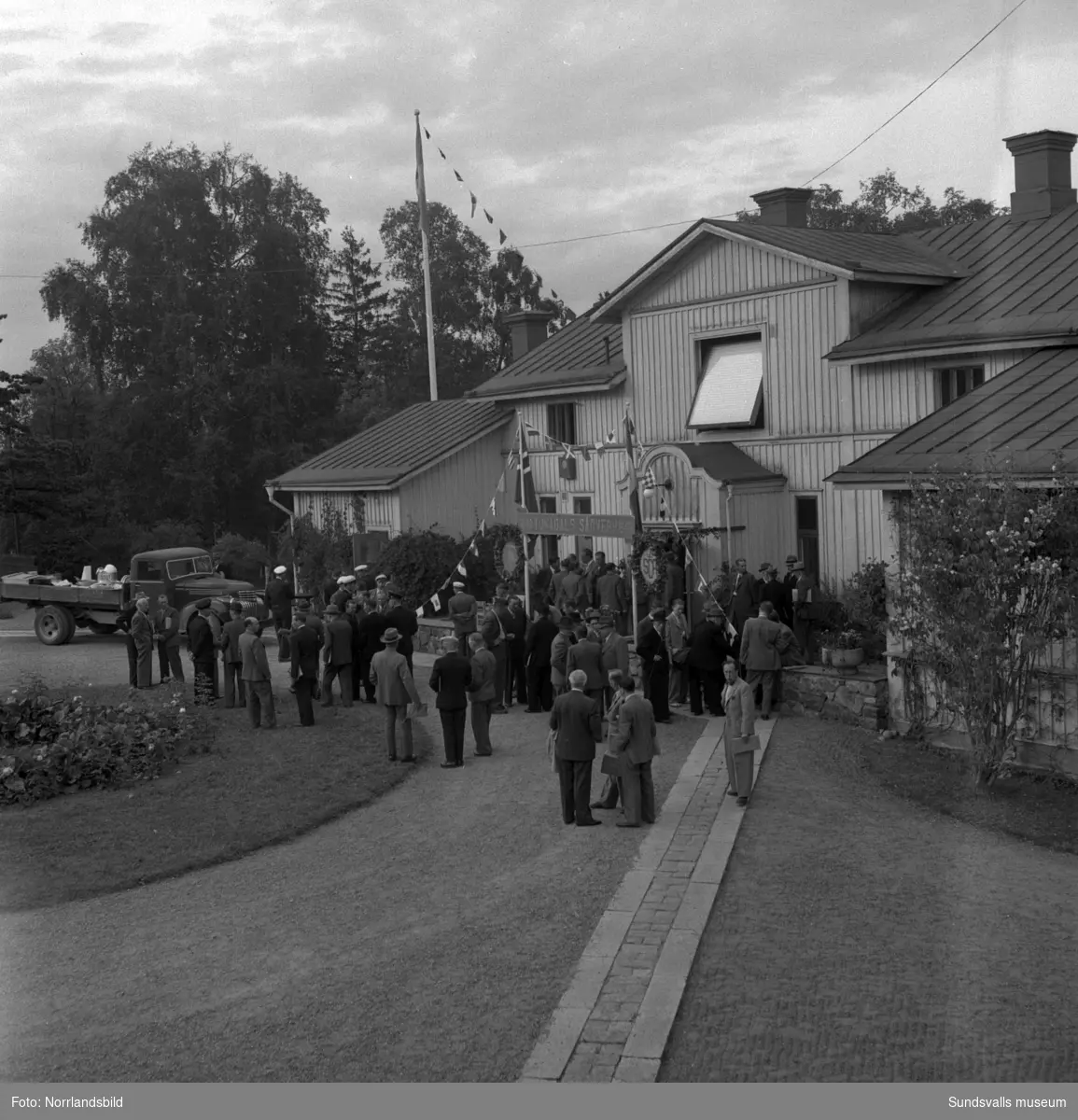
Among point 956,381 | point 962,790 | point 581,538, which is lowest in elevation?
point 962,790

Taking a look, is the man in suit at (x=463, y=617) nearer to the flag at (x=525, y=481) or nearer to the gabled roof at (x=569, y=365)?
the flag at (x=525, y=481)

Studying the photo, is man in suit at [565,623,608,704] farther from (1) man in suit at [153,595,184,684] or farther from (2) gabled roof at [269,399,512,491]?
(2) gabled roof at [269,399,512,491]

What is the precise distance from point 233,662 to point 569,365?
11.7 m

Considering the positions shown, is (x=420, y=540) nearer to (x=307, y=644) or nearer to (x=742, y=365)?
(x=742, y=365)

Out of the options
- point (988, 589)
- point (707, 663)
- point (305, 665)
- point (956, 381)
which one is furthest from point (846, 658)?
point (305, 665)

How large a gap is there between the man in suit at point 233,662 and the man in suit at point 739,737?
8.03m

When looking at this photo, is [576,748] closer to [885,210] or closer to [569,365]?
[569,365]

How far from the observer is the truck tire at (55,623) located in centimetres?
2784

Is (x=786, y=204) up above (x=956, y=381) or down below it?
above

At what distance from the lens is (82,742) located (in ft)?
52.2

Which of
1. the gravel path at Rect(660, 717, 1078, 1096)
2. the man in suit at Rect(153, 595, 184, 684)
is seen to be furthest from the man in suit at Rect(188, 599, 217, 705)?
the gravel path at Rect(660, 717, 1078, 1096)

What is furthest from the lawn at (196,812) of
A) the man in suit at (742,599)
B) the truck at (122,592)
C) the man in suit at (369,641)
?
the truck at (122,592)

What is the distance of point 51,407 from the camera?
4641 centimetres

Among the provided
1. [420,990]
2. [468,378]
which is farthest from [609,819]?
[468,378]
